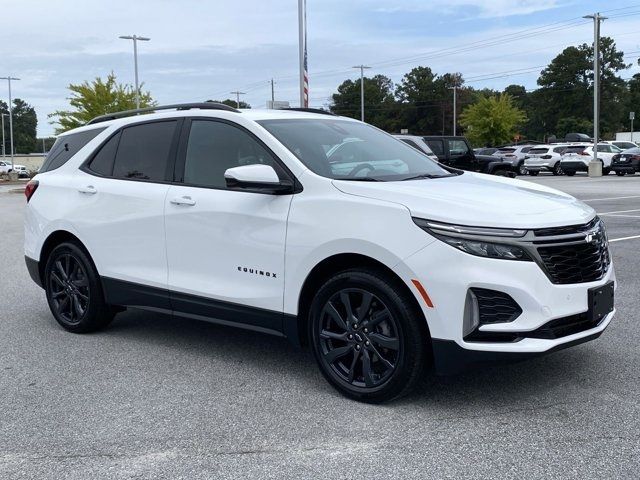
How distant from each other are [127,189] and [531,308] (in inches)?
Result: 124

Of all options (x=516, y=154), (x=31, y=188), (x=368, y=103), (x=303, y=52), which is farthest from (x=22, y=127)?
(x=31, y=188)

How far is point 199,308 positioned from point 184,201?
736 millimetres

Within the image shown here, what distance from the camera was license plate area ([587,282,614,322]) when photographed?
13.3 feet

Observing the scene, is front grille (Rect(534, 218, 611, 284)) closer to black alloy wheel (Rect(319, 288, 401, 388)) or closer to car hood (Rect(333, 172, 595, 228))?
car hood (Rect(333, 172, 595, 228))

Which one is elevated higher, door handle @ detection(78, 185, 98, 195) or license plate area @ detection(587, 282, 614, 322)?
door handle @ detection(78, 185, 98, 195)

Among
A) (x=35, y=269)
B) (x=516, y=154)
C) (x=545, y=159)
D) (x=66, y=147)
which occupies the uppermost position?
(x=516, y=154)

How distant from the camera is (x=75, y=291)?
5961 millimetres

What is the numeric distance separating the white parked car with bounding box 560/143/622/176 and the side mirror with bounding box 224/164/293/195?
34.4 m

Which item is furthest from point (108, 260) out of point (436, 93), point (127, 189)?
point (436, 93)

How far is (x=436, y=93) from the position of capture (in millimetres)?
119750

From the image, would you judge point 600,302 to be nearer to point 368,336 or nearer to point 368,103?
point 368,336

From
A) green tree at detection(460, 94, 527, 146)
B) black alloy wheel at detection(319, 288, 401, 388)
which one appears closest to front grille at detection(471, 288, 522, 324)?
black alloy wheel at detection(319, 288, 401, 388)

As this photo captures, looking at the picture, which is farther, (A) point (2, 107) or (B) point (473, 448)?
(A) point (2, 107)

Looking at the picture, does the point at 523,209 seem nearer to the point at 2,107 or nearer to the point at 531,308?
the point at 531,308
